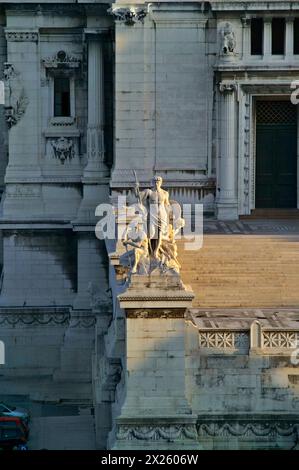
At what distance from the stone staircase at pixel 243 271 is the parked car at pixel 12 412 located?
7.47 meters

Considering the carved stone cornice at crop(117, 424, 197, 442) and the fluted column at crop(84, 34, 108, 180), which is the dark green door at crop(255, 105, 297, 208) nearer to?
the fluted column at crop(84, 34, 108, 180)

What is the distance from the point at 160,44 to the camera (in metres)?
51.8

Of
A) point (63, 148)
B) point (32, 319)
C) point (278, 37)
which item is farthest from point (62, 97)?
point (278, 37)

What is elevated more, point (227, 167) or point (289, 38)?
point (289, 38)

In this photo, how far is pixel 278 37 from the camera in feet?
168

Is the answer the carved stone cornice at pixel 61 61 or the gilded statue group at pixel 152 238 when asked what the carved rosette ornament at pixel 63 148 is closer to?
the carved stone cornice at pixel 61 61

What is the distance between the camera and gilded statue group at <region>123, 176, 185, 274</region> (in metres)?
35.8

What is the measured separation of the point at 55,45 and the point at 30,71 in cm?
145

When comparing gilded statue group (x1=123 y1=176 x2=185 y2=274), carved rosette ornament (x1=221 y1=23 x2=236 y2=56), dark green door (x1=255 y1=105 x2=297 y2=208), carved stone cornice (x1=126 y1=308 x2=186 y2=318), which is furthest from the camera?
dark green door (x1=255 y1=105 x2=297 y2=208)

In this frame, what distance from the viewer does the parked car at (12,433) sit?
145 ft

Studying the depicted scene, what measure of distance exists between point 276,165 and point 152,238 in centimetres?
1796

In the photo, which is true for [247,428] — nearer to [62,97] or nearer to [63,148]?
[63,148]

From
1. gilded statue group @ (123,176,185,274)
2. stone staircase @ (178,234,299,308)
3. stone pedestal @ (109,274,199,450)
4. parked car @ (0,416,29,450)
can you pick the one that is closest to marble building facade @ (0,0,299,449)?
parked car @ (0,416,29,450)

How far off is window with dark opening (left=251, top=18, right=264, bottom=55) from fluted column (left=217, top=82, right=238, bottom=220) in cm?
215
